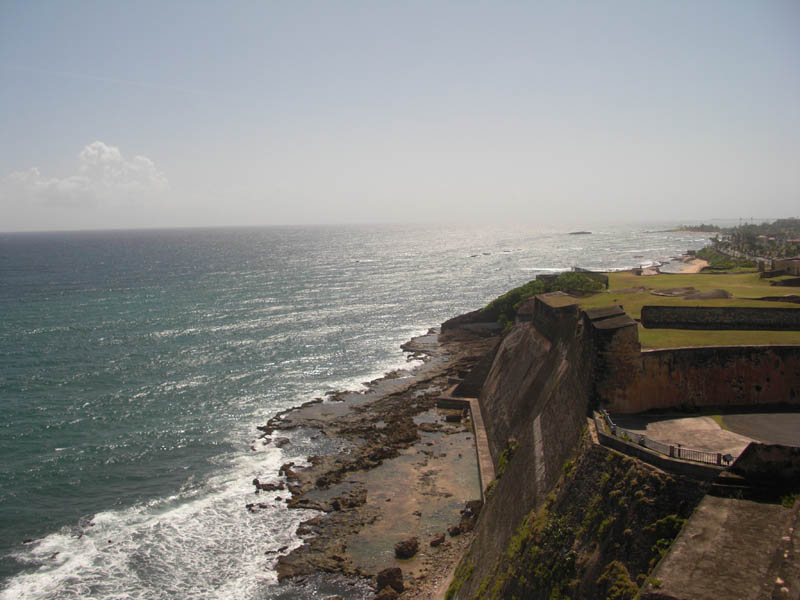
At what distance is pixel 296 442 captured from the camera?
33.8 meters

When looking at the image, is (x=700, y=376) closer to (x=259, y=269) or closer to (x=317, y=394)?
(x=317, y=394)

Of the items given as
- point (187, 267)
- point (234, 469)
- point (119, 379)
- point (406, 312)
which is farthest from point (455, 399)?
point (187, 267)

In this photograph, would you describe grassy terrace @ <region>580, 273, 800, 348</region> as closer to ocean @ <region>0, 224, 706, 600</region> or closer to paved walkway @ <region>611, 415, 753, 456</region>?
paved walkway @ <region>611, 415, 753, 456</region>

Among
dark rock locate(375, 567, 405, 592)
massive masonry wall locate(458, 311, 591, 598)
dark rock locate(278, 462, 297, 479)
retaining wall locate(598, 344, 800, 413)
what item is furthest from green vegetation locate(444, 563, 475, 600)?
dark rock locate(278, 462, 297, 479)

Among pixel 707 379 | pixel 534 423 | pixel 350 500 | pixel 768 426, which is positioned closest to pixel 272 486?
pixel 350 500

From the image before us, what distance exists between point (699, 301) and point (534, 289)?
2762 centimetres

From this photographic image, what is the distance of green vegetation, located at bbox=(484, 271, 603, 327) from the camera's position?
44634 mm

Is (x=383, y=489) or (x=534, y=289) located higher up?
(x=534, y=289)

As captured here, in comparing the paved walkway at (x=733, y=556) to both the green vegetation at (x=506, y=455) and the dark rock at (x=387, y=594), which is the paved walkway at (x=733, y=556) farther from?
the green vegetation at (x=506, y=455)

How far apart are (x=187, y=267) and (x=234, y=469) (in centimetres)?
10831

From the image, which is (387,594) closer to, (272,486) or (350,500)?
(350,500)

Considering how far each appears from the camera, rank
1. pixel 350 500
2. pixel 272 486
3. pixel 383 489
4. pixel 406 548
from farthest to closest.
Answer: pixel 272 486 → pixel 383 489 → pixel 350 500 → pixel 406 548

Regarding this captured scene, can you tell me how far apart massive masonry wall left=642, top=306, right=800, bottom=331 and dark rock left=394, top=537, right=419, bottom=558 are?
12.5 m

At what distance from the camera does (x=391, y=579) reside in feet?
65.4
